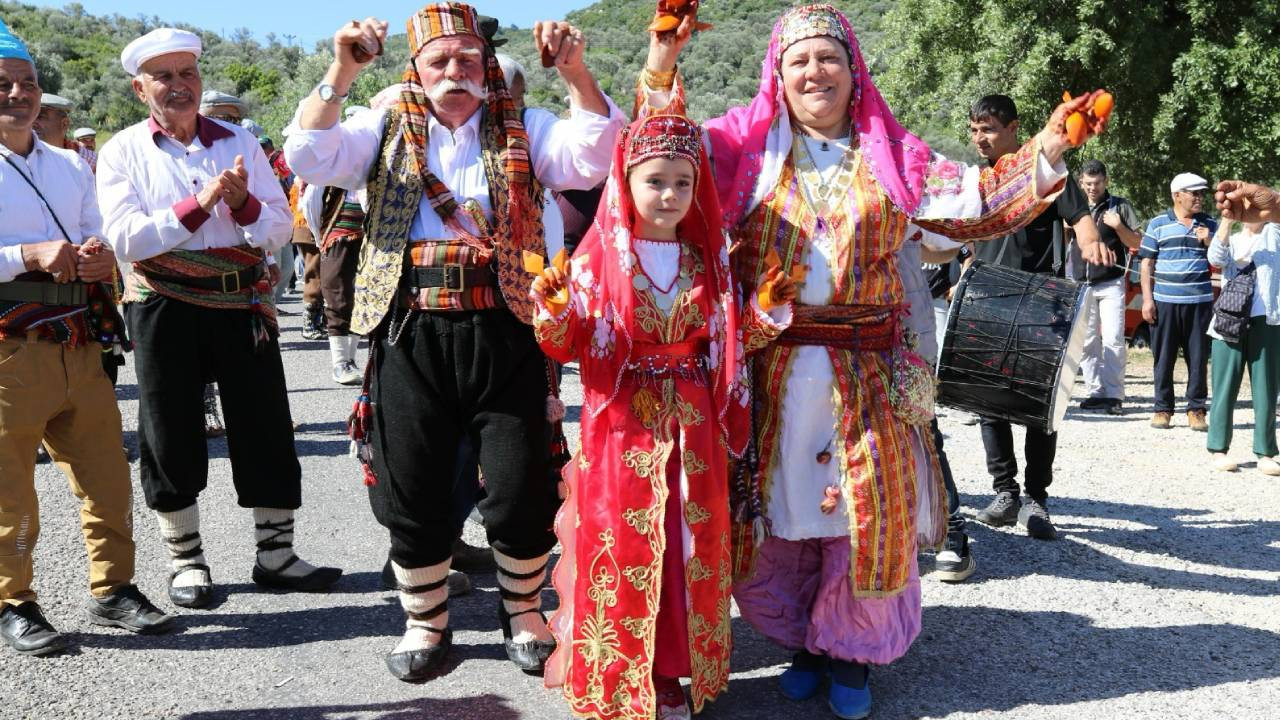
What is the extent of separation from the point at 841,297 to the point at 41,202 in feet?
10.4

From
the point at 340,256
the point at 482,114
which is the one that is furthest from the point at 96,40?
the point at 482,114

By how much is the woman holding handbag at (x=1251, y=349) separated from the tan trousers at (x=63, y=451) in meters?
6.84

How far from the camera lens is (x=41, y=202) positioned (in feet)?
13.6

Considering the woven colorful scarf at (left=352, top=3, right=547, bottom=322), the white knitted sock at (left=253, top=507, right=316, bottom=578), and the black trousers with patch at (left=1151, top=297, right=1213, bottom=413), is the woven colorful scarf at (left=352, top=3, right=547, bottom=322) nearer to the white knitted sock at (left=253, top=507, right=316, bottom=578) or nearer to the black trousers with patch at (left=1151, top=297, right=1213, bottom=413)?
the white knitted sock at (left=253, top=507, right=316, bottom=578)

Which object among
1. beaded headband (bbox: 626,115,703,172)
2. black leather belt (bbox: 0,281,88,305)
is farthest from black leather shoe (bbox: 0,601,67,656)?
beaded headband (bbox: 626,115,703,172)

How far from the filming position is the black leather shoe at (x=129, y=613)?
165 inches

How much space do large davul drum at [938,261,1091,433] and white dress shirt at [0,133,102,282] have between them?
3861 millimetres

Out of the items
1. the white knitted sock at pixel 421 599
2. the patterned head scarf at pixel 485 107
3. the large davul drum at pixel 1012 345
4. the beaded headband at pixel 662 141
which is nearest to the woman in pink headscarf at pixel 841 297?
the beaded headband at pixel 662 141

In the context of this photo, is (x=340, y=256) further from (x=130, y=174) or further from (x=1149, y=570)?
(x=1149, y=570)

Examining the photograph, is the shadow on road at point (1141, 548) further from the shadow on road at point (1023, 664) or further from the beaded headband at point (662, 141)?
the beaded headband at point (662, 141)

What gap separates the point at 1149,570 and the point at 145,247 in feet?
15.9

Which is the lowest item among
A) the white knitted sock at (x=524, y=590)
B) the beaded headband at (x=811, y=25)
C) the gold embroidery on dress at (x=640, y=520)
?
the white knitted sock at (x=524, y=590)

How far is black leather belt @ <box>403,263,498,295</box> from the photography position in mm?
3578

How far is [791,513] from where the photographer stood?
3549mm
